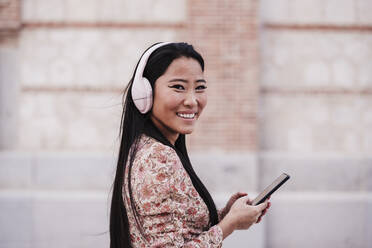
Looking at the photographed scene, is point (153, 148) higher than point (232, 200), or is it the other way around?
point (153, 148)

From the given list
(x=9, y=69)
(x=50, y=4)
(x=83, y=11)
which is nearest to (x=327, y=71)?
(x=83, y=11)

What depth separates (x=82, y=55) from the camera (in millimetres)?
5676

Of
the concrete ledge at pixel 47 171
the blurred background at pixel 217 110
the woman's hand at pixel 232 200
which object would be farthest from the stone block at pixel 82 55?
the woman's hand at pixel 232 200

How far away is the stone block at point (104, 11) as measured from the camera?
→ 222 inches

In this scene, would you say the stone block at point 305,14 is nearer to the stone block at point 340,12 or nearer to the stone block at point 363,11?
the stone block at point 340,12

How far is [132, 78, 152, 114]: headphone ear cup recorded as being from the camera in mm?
1876

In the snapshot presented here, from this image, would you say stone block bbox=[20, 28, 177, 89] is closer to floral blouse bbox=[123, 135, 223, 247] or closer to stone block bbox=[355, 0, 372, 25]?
stone block bbox=[355, 0, 372, 25]

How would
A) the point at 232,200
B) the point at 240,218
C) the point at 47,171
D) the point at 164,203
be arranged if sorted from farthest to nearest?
the point at 47,171 → the point at 232,200 → the point at 240,218 → the point at 164,203

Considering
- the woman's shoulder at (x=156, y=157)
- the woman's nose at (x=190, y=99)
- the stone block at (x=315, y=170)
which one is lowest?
the stone block at (x=315, y=170)

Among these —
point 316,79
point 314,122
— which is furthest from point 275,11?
point 314,122

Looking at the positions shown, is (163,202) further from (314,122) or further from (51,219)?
(314,122)

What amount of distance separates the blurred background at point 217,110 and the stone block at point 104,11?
0.04ft

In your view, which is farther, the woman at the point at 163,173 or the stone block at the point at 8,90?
the stone block at the point at 8,90

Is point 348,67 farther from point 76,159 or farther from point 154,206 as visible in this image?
point 154,206
